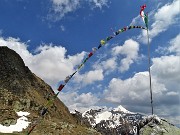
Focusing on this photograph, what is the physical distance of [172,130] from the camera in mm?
16750

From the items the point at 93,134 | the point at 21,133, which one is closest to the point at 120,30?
the point at 21,133

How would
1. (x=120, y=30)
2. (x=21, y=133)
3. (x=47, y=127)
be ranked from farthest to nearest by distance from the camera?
(x=47, y=127) → (x=21, y=133) → (x=120, y=30)

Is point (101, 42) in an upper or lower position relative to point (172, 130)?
upper

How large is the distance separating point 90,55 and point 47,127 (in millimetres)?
166320

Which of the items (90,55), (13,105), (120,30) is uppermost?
(13,105)

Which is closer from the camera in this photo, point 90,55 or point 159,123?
point 90,55

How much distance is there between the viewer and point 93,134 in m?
189

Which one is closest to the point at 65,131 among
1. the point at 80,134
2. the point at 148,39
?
the point at 80,134

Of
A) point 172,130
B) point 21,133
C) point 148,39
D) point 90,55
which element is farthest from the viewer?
point 21,133

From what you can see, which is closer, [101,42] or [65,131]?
[101,42]

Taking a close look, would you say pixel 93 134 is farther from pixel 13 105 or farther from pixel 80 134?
pixel 13 105

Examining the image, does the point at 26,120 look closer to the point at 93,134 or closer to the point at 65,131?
the point at 65,131

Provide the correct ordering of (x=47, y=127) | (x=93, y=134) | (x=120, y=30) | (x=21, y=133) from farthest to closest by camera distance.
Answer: (x=93, y=134), (x=47, y=127), (x=21, y=133), (x=120, y=30)

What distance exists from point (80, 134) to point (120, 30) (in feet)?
556
